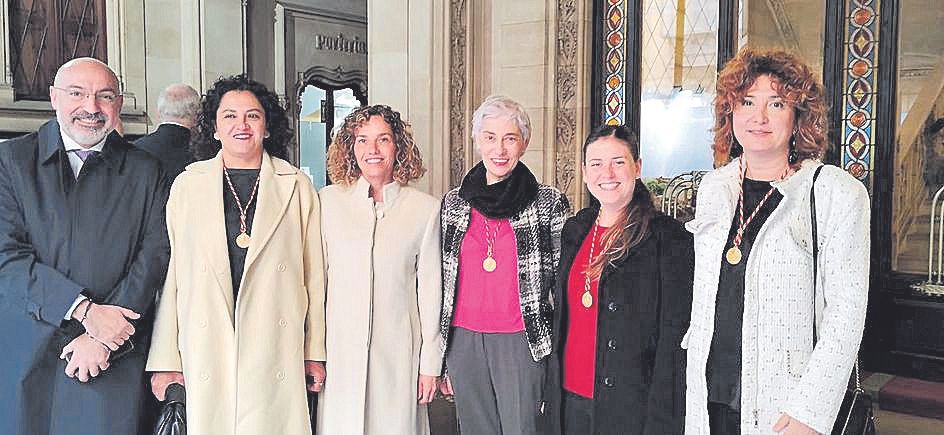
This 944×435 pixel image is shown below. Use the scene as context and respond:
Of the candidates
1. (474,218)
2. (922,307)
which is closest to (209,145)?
(474,218)

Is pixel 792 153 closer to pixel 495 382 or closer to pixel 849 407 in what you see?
pixel 849 407

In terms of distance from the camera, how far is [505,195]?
10.2 feet

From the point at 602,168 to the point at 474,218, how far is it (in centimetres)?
64

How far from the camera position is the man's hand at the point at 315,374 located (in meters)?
3.25

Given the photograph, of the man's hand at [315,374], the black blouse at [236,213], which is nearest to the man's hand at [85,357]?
the black blouse at [236,213]

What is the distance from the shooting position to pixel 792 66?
239 centimetres

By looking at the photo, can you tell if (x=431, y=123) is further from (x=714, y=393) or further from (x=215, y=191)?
(x=714, y=393)

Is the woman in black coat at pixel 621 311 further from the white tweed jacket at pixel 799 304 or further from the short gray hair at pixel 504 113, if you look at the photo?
the short gray hair at pixel 504 113

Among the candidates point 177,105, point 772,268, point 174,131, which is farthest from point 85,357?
point 772,268

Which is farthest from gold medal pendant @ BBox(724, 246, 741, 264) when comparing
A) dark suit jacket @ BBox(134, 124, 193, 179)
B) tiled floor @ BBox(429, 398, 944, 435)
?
dark suit jacket @ BBox(134, 124, 193, 179)

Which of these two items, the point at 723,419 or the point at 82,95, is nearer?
the point at 723,419

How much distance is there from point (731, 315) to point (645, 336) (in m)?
0.31

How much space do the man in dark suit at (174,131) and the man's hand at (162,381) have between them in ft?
5.13

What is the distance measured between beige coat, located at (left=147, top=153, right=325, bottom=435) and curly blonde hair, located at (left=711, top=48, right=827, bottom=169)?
164cm
